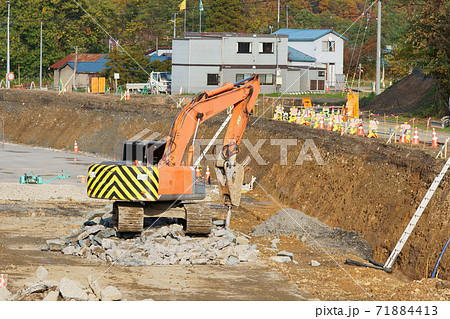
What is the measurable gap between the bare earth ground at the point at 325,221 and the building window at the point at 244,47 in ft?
81.5

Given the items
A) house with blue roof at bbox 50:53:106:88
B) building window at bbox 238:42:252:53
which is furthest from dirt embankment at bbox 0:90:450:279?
house with blue roof at bbox 50:53:106:88

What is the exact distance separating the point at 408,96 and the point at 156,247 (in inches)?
1312

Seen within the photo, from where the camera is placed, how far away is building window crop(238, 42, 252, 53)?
64.5 meters

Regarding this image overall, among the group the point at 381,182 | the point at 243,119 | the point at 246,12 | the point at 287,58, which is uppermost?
the point at 246,12

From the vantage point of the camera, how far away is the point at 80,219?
25.4m

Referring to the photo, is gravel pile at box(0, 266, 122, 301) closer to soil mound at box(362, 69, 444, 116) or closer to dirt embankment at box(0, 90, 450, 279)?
dirt embankment at box(0, 90, 450, 279)

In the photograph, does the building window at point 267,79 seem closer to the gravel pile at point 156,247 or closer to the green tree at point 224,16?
the green tree at point 224,16

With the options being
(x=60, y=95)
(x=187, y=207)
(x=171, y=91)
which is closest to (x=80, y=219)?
(x=187, y=207)

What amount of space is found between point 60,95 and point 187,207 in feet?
132

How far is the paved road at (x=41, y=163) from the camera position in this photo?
35.3m

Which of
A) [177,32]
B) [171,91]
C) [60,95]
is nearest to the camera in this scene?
[60,95]

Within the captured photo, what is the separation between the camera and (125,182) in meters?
18.6

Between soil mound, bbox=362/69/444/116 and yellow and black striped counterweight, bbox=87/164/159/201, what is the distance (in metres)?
28.7

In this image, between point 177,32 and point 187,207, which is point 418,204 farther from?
point 177,32
